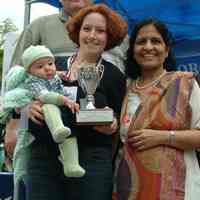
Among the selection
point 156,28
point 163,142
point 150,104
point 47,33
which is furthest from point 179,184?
point 47,33

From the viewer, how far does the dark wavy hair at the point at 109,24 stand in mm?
2330

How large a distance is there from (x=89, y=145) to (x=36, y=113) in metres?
0.24

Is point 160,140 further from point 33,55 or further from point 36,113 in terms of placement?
point 33,55

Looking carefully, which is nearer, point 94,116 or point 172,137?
point 94,116

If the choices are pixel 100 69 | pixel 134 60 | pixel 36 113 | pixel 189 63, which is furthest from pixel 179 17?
pixel 36 113

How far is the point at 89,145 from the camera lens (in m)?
2.17

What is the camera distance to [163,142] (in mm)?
2215

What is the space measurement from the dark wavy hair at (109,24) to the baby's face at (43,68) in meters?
0.22

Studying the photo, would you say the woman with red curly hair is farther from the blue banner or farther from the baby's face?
the blue banner

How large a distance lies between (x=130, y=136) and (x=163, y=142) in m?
0.14

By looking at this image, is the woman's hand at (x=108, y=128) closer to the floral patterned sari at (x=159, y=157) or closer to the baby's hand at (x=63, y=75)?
the floral patterned sari at (x=159, y=157)

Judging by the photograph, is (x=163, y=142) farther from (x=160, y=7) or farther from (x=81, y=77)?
(x=160, y=7)

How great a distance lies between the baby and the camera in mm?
2080

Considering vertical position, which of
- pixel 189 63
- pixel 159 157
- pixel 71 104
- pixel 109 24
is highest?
pixel 109 24
